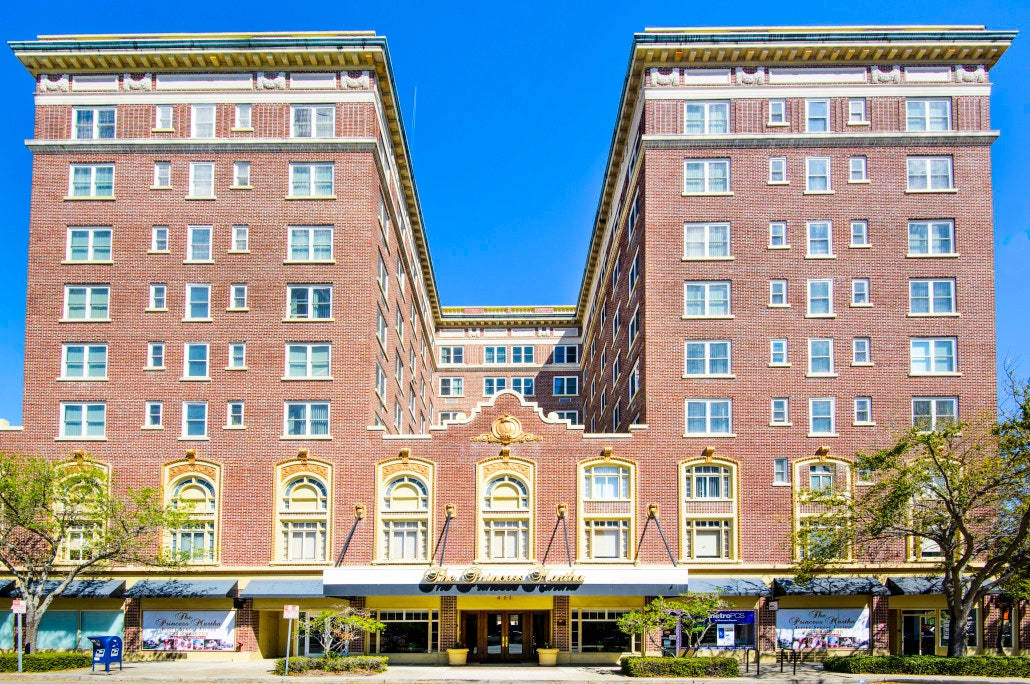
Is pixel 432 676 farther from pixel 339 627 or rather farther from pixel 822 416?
pixel 822 416

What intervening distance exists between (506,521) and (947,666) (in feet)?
67.8

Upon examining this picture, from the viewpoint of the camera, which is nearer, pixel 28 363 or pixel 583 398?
pixel 28 363

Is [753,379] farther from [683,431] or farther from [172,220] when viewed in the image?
[172,220]

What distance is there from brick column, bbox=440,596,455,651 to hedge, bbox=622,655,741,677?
10508 mm

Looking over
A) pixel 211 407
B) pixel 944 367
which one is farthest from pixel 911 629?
pixel 211 407

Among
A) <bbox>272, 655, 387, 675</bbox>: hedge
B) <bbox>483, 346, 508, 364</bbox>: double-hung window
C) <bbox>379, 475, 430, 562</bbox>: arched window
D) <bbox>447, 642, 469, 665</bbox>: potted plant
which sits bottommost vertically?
<bbox>447, 642, 469, 665</bbox>: potted plant

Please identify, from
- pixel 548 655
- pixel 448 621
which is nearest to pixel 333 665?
pixel 448 621

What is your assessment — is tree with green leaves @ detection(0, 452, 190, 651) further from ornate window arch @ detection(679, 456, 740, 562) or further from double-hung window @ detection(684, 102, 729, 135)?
double-hung window @ detection(684, 102, 729, 135)

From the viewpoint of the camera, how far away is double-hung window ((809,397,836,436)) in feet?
180

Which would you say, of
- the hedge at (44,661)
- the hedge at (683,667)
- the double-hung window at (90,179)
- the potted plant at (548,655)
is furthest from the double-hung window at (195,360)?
the hedge at (683,667)

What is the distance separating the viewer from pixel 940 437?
1751 inches

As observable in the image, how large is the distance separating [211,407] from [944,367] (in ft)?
120

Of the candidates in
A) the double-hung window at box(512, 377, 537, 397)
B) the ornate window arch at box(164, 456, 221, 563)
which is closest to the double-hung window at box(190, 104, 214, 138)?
the ornate window arch at box(164, 456, 221, 563)

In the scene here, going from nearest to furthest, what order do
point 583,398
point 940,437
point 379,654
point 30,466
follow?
point 940,437 → point 30,466 → point 379,654 → point 583,398
